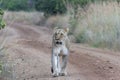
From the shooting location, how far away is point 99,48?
72.1 ft

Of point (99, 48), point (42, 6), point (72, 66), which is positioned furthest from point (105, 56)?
point (42, 6)

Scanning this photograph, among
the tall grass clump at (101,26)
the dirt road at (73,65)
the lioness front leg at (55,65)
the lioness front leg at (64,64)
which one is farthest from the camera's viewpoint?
the tall grass clump at (101,26)

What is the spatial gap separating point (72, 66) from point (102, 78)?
110 inches

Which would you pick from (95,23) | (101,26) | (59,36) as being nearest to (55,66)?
(59,36)

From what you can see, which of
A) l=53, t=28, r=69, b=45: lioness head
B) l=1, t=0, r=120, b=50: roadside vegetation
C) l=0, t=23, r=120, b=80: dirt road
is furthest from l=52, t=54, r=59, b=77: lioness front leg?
l=1, t=0, r=120, b=50: roadside vegetation

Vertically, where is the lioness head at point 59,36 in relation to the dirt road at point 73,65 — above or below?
above

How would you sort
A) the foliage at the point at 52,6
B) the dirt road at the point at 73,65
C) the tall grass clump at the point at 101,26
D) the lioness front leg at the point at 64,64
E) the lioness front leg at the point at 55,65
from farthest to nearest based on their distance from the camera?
1. the foliage at the point at 52,6
2. the tall grass clump at the point at 101,26
3. the dirt road at the point at 73,65
4. the lioness front leg at the point at 64,64
5. the lioness front leg at the point at 55,65

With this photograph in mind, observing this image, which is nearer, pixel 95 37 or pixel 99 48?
pixel 99 48

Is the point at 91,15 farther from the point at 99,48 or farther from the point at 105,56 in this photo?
the point at 105,56

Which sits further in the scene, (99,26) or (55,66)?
(99,26)

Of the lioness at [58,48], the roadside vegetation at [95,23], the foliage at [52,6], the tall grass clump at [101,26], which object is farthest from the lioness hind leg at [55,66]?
the foliage at [52,6]

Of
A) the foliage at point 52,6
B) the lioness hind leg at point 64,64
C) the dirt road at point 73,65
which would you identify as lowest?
the foliage at point 52,6

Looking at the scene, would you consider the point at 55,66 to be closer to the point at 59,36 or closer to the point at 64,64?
the point at 64,64

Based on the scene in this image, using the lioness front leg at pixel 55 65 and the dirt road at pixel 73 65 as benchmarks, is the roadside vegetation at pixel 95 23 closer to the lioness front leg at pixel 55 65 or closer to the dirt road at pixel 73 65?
the dirt road at pixel 73 65
